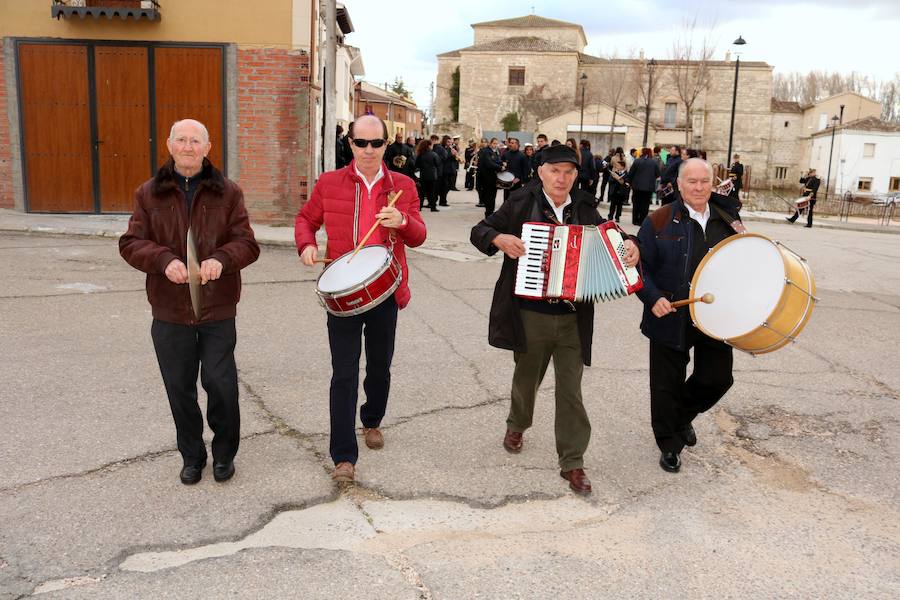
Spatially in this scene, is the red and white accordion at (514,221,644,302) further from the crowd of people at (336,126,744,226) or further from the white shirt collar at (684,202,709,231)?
the crowd of people at (336,126,744,226)

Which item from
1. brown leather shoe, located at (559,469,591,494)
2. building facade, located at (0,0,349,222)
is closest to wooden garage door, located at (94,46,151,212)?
building facade, located at (0,0,349,222)

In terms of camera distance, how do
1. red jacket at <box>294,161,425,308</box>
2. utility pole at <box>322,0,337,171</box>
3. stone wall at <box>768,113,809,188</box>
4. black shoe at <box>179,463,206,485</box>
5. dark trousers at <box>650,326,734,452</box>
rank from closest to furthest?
black shoe at <box>179,463,206,485</box> < red jacket at <box>294,161,425,308</box> < dark trousers at <box>650,326,734,452</box> < utility pole at <box>322,0,337,171</box> < stone wall at <box>768,113,809,188</box>

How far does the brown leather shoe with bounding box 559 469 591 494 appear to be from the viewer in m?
4.29

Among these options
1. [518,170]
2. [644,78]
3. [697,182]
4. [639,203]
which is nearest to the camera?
[697,182]

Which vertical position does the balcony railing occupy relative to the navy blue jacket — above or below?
above

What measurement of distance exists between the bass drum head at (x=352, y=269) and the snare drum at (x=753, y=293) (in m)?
1.70

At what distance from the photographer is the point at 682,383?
15.5 feet

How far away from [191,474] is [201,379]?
542 mm

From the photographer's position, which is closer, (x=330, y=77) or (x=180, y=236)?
(x=180, y=236)

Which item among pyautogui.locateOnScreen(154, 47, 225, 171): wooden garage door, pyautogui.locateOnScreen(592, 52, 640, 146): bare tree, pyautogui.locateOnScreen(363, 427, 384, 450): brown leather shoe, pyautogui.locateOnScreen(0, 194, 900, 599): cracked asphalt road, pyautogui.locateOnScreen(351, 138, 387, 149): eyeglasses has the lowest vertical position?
pyautogui.locateOnScreen(0, 194, 900, 599): cracked asphalt road

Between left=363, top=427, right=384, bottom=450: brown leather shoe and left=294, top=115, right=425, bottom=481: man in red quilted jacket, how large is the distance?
0.44 metres

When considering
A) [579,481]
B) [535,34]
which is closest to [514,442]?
[579,481]

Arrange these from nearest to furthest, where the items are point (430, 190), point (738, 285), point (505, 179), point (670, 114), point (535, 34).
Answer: point (738, 285)
point (505, 179)
point (430, 190)
point (670, 114)
point (535, 34)

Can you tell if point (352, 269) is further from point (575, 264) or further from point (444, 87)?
point (444, 87)
